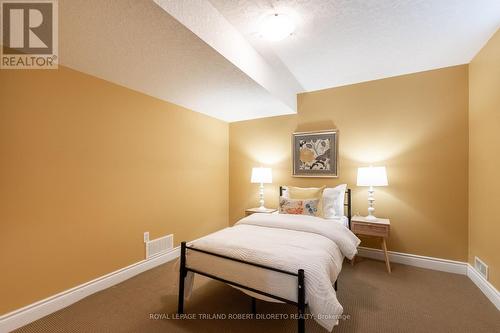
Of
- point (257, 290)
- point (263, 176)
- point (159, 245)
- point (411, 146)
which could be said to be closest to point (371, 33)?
point (411, 146)

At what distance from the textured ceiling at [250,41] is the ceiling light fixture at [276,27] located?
0.22 ft

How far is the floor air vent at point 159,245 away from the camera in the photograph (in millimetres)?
2922

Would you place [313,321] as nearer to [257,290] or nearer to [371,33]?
[257,290]

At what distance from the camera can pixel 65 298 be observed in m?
2.09

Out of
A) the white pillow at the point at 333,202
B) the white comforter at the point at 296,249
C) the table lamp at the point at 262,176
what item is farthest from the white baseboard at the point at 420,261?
the table lamp at the point at 262,176

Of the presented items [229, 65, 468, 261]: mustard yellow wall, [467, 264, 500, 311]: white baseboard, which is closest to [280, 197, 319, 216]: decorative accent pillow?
[229, 65, 468, 261]: mustard yellow wall

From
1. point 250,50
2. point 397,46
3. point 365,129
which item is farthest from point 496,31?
point 250,50

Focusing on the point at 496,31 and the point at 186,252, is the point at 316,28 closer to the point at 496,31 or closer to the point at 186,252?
the point at 496,31

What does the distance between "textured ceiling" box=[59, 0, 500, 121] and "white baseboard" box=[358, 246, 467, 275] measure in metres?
2.55

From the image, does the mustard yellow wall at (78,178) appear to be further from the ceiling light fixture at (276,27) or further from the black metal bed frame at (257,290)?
the ceiling light fixture at (276,27)

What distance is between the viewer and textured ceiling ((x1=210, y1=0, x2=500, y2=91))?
71.1 inches

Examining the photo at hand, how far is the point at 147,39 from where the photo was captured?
1.73 metres

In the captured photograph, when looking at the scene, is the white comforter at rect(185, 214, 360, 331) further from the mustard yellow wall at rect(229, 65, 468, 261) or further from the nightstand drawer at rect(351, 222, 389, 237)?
the mustard yellow wall at rect(229, 65, 468, 261)

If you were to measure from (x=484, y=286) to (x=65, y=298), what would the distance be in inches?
168
